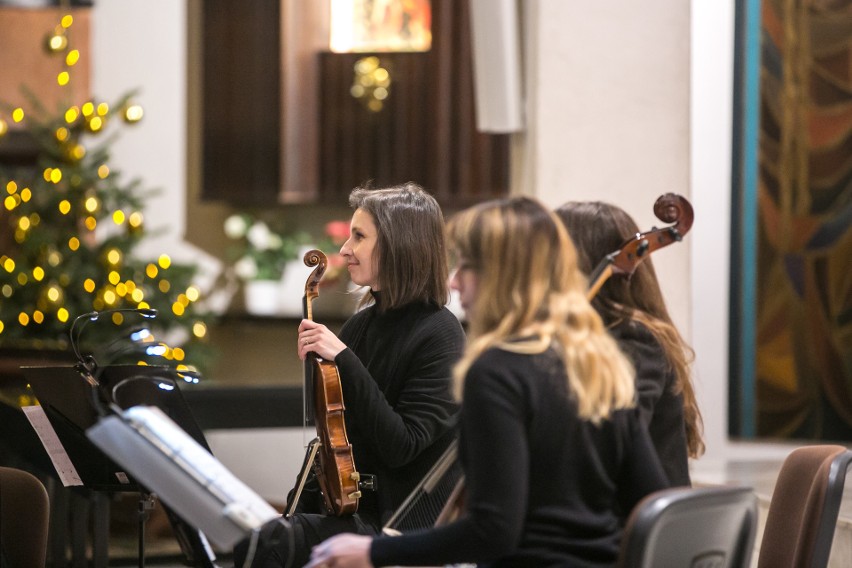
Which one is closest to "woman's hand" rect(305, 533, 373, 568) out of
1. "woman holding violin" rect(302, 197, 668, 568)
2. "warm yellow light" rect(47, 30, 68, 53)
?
"woman holding violin" rect(302, 197, 668, 568)

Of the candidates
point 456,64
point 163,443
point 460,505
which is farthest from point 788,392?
point 163,443

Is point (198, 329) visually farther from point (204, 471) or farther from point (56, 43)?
point (204, 471)

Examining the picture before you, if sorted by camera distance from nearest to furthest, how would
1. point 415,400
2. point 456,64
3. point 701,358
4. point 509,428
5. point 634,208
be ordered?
point 509,428
point 415,400
point 634,208
point 701,358
point 456,64

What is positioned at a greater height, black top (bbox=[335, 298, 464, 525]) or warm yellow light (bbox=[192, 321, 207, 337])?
black top (bbox=[335, 298, 464, 525])

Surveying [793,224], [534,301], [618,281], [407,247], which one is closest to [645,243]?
[618,281]

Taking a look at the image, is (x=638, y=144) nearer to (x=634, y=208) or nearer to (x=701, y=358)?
(x=634, y=208)

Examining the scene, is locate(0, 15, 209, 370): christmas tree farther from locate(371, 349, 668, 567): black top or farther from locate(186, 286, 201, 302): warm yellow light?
locate(371, 349, 668, 567): black top

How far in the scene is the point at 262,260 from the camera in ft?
25.0

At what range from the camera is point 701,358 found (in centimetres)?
555

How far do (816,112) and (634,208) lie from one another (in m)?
1.70

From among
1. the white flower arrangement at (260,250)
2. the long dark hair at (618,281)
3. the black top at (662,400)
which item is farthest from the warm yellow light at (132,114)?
the black top at (662,400)

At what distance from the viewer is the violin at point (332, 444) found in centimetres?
267

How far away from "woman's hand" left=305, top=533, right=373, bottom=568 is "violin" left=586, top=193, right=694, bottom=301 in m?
0.65

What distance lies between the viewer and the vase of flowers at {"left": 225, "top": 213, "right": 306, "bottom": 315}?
7.61 meters
